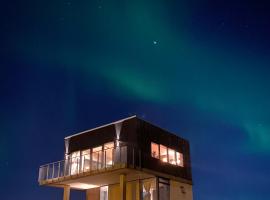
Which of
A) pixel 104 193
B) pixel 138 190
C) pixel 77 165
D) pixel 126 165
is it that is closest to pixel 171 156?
pixel 138 190

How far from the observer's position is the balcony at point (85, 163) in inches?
819

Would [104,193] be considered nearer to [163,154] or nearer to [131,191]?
[131,191]

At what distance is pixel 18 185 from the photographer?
109312 millimetres

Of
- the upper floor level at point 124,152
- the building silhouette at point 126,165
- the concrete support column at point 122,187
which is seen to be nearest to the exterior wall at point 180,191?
the building silhouette at point 126,165

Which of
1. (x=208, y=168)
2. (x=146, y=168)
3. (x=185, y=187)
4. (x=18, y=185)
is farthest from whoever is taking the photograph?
(x=208, y=168)

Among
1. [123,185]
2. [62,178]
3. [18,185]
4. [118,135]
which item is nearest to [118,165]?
[123,185]

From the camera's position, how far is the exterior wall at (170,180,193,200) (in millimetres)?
22950

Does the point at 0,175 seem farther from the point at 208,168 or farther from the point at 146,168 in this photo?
the point at 146,168

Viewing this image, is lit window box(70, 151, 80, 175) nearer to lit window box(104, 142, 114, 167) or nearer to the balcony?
the balcony

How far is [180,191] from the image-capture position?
23719mm

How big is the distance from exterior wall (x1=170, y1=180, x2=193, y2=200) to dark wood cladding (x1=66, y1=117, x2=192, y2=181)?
644 millimetres

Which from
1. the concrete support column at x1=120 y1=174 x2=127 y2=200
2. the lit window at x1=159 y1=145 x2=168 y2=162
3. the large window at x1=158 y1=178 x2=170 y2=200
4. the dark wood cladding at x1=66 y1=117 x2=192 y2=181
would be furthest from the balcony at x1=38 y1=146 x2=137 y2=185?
the lit window at x1=159 y1=145 x2=168 y2=162

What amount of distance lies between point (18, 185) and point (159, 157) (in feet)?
319

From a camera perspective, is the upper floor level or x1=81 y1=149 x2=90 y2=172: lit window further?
x1=81 y1=149 x2=90 y2=172: lit window
